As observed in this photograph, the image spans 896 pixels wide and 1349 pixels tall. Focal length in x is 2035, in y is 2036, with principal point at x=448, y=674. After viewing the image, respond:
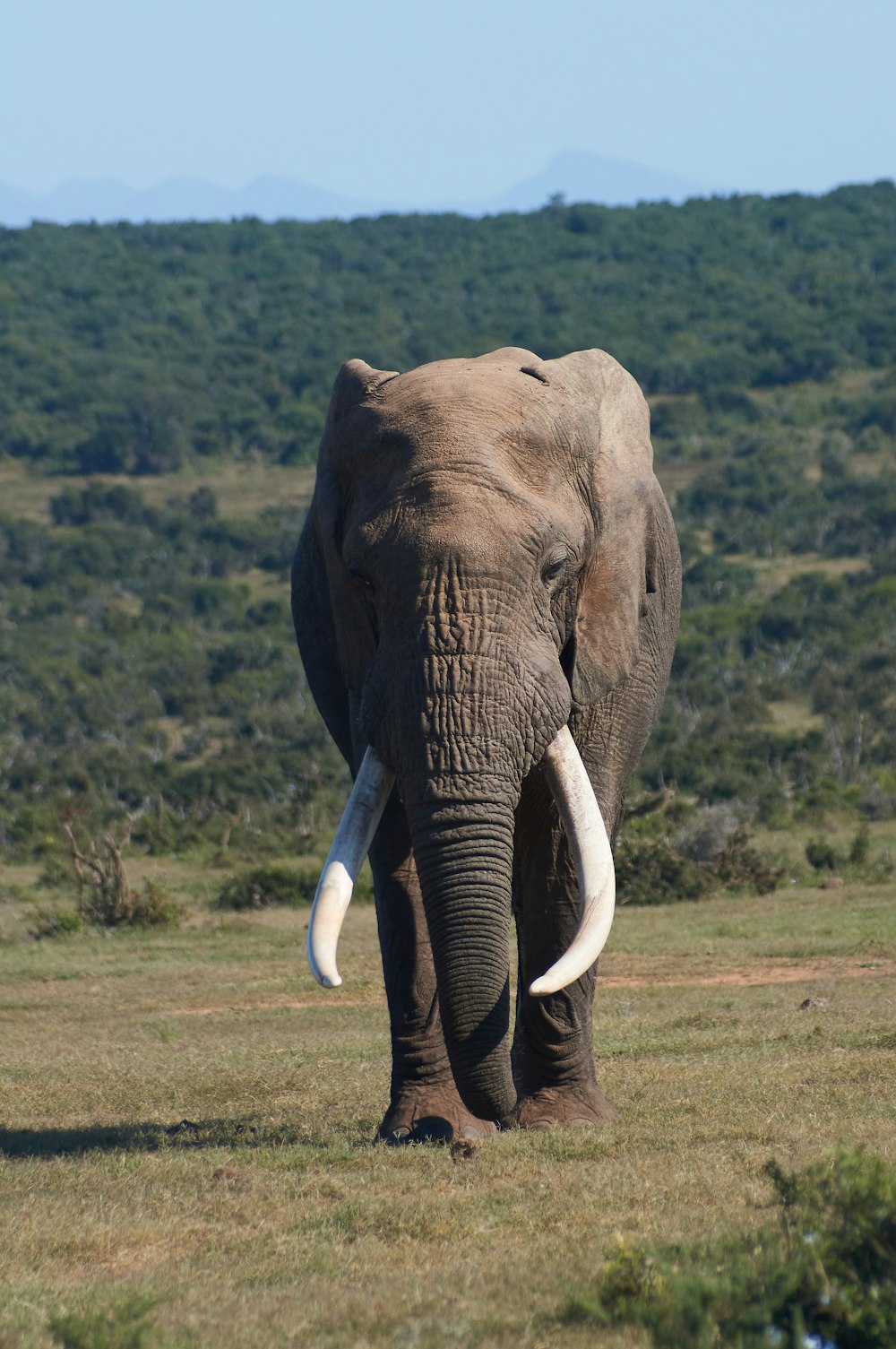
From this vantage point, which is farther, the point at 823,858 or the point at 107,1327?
the point at 823,858

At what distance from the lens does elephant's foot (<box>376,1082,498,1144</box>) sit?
7730 millimetres

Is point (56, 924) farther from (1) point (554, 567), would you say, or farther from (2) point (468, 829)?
(2) point (468, 829)

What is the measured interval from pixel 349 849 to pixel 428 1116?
4.53ft

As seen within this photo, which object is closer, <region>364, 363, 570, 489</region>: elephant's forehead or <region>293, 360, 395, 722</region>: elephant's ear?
<region>364, 363, 570, 489</region>: elephant's forehead

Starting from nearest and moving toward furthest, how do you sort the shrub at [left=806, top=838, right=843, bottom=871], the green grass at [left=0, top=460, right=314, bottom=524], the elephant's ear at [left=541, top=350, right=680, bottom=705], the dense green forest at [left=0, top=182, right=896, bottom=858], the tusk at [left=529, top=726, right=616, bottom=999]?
the tusk at [left=529, top=726, right=616, bottom=999] → the elephant's ear at [left=541, top=350, right=680, bottom=705] → the shrub at [left=806, top=838, right=843, bottom=871] → the dense green forest at [left=0, top=182, right=896, bottom=858] → the green grass at [left=0, top=460, right=314, bottom=524]

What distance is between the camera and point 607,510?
301 inches

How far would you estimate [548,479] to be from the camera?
7.27 metres

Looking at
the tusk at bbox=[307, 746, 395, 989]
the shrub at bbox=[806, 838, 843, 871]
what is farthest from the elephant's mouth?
the shrub at bbox=[806, 838, 843, 871]

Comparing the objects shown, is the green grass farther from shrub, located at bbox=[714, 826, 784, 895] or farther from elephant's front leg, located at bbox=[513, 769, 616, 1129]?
elephant's front leg, located at bbox=[513, 769, 616, 1129]

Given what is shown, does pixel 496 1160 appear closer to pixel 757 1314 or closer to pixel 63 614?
pixel 757 1314

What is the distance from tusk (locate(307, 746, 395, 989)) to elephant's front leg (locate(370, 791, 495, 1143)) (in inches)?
16.9

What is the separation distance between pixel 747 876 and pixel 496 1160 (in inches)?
510

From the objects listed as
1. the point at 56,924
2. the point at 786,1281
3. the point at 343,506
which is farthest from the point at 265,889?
the point at 786,1281

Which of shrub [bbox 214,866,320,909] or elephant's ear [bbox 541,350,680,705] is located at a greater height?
elephant's ear [bbox 541,350,680,705]
